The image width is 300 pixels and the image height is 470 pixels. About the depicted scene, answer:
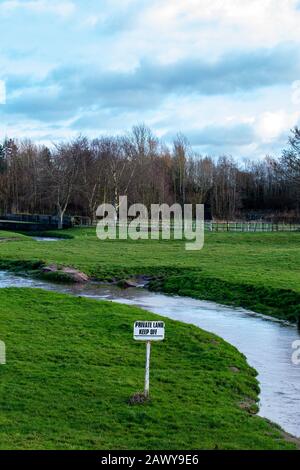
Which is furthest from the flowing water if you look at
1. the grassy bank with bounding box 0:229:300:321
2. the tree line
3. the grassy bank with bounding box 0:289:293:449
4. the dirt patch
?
the tree line

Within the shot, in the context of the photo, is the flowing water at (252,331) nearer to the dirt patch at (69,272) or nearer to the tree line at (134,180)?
the dirt patch at (69,272)

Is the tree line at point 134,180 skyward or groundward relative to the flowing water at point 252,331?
skyward

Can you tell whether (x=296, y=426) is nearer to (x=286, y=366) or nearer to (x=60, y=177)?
(x=286, y=366)

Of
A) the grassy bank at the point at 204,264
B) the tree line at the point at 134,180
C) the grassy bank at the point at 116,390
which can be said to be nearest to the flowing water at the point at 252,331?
the grassy bank at the point at 116,390

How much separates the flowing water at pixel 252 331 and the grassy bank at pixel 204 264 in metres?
1.49

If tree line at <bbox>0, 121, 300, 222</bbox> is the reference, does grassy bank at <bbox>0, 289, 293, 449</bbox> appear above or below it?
below

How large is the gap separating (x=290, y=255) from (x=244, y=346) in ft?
77.6

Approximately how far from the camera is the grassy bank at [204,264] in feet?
93.2

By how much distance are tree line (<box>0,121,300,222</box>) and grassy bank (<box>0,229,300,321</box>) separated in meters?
23.6

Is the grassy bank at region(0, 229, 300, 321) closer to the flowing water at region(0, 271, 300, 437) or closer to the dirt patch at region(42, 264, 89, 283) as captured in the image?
the dirt patch at region(42, 264, 89, 283)

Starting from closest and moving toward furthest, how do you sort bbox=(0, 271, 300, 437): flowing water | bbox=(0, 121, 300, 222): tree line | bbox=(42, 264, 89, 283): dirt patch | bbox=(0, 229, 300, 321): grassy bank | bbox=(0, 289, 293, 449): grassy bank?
bbox=(0, 289, 293, 449): grassy bank, bbox=(0, 271, 300, 437): flowing water, bbox=(0, 229, 300, 321): grassy bank, bbox=(42, 264, 89, 283): dirt patch, bbox=(0, 121, 300, 222): tree line

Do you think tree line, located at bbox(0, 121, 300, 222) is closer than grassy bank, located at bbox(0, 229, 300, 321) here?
No

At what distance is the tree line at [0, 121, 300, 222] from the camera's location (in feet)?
283
